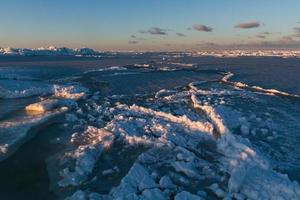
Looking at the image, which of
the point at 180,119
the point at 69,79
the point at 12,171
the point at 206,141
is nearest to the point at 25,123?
the point at 12,171

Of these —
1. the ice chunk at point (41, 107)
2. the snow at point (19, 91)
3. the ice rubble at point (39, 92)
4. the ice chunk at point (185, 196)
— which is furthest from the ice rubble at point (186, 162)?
the snow at point (19, 91)

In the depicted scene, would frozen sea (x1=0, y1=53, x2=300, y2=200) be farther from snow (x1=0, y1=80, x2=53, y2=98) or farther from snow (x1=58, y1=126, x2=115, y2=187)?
snow (x1=0, y1=80, x2=53, y2=98)

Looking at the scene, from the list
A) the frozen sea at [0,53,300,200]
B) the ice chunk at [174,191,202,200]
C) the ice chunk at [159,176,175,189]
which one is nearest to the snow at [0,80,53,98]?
the frozen sea at [0,53,300,200]

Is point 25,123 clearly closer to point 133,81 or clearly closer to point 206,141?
point 206,141

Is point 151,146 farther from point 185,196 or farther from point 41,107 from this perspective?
point 41,107

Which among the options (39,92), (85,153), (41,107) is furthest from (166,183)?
(39,92)

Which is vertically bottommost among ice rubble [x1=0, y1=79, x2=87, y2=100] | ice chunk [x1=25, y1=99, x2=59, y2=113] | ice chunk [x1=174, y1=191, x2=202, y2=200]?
ice rubble [x1=0, y1=79, x2=87, y2=100]

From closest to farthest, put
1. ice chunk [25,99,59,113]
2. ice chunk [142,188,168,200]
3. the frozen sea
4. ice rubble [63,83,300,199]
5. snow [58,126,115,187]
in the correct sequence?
ice chunk [142,188,168,200]
ice rubble [63,83,300,199]
the frozen sea
snow [58,126,115,187]
ice chunk [25,99,59,113]
